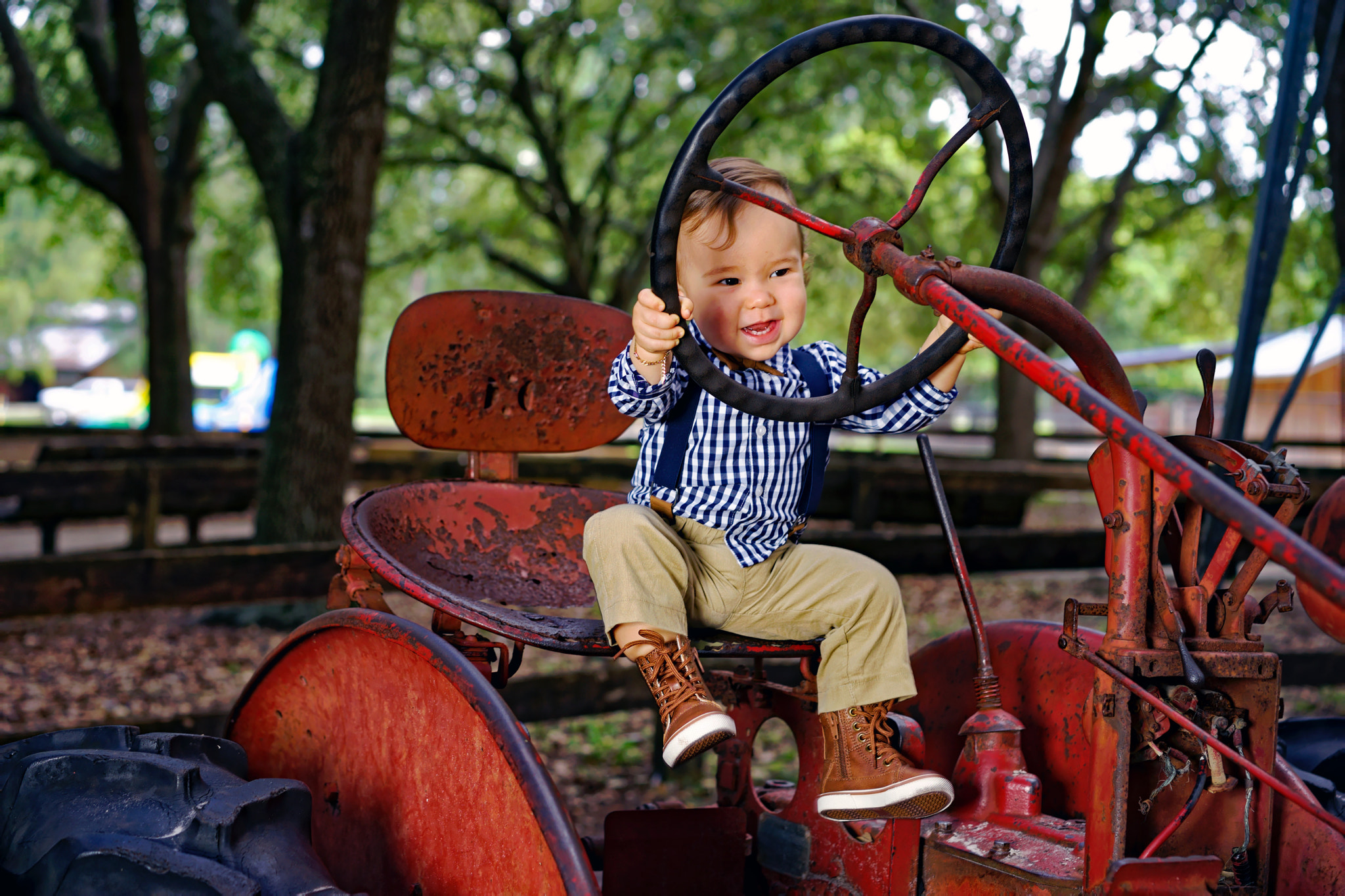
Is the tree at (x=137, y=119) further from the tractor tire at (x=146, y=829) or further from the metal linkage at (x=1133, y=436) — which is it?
the metal linkage at (x=1133, y=436)

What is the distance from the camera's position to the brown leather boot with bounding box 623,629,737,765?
1.53 meters

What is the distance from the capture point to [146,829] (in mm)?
1396

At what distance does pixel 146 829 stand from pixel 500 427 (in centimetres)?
100

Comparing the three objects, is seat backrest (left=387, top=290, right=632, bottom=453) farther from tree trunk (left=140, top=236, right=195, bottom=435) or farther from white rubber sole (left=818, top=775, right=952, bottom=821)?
tree trunk (left=140, top=236, right=195, bottom=435)

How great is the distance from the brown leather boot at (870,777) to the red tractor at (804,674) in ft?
0.42

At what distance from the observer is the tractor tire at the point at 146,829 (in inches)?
51.0

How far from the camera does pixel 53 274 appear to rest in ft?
133

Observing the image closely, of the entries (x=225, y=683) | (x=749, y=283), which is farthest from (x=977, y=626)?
(x=225, y=683)

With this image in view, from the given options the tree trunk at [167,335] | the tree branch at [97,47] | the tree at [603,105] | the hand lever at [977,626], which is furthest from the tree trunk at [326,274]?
the tree at [603,105]

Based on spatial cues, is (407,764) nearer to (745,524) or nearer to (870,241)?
(745,524)

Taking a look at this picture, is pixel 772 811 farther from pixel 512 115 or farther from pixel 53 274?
pixel 53 274

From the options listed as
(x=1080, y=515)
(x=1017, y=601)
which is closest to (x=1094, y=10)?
(x=1017, y=601)

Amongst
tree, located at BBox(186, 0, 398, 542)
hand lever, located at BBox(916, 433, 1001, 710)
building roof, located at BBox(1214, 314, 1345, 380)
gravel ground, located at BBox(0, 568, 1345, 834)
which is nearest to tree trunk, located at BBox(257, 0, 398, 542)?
tree, located at BBox(186, 0, 398, 542)

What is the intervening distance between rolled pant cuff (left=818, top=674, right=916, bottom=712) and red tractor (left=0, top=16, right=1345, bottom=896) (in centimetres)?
10
